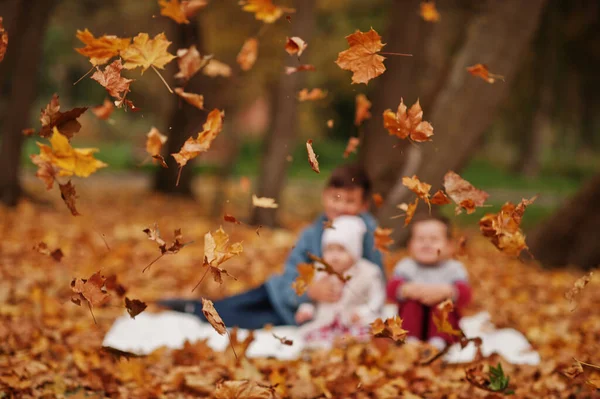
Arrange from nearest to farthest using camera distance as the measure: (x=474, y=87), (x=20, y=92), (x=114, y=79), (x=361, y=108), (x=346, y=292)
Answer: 1. (x=114, y=79)
2. (x=361, y=108)
3. (x=346, y=292)
4. (x=474, y=87)
5. (x=20, y=92)

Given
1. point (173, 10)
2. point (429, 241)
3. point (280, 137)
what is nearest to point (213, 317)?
point (173, 10)

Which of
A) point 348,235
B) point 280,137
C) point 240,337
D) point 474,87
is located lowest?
point 280,137

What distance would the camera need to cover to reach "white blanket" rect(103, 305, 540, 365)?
140 inches

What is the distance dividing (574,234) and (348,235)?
12.8 feet

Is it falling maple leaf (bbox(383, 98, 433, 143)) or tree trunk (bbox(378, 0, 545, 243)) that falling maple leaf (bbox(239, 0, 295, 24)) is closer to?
falling maple leaf (bbox(383, 98, 433, 143))

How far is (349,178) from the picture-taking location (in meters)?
3.77

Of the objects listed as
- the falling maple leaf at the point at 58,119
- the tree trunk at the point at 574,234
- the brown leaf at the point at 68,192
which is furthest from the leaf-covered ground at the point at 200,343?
the falling maple leaf at the point at 58,119

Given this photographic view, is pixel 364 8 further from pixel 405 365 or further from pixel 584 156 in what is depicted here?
pixel 584 156

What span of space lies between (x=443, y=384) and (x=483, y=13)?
3.95 meters

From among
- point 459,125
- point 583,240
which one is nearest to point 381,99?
point 459,125

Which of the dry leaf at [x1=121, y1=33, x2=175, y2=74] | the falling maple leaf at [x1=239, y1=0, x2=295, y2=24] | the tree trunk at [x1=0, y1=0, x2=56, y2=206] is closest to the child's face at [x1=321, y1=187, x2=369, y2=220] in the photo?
the falling maple leaf at [x1=239, y1=0, x2=295, y2=24]

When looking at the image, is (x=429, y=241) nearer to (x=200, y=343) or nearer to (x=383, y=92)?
(x=200, y=343)

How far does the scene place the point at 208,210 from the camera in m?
10.9

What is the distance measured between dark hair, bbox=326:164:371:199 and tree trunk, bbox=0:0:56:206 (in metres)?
5.68
